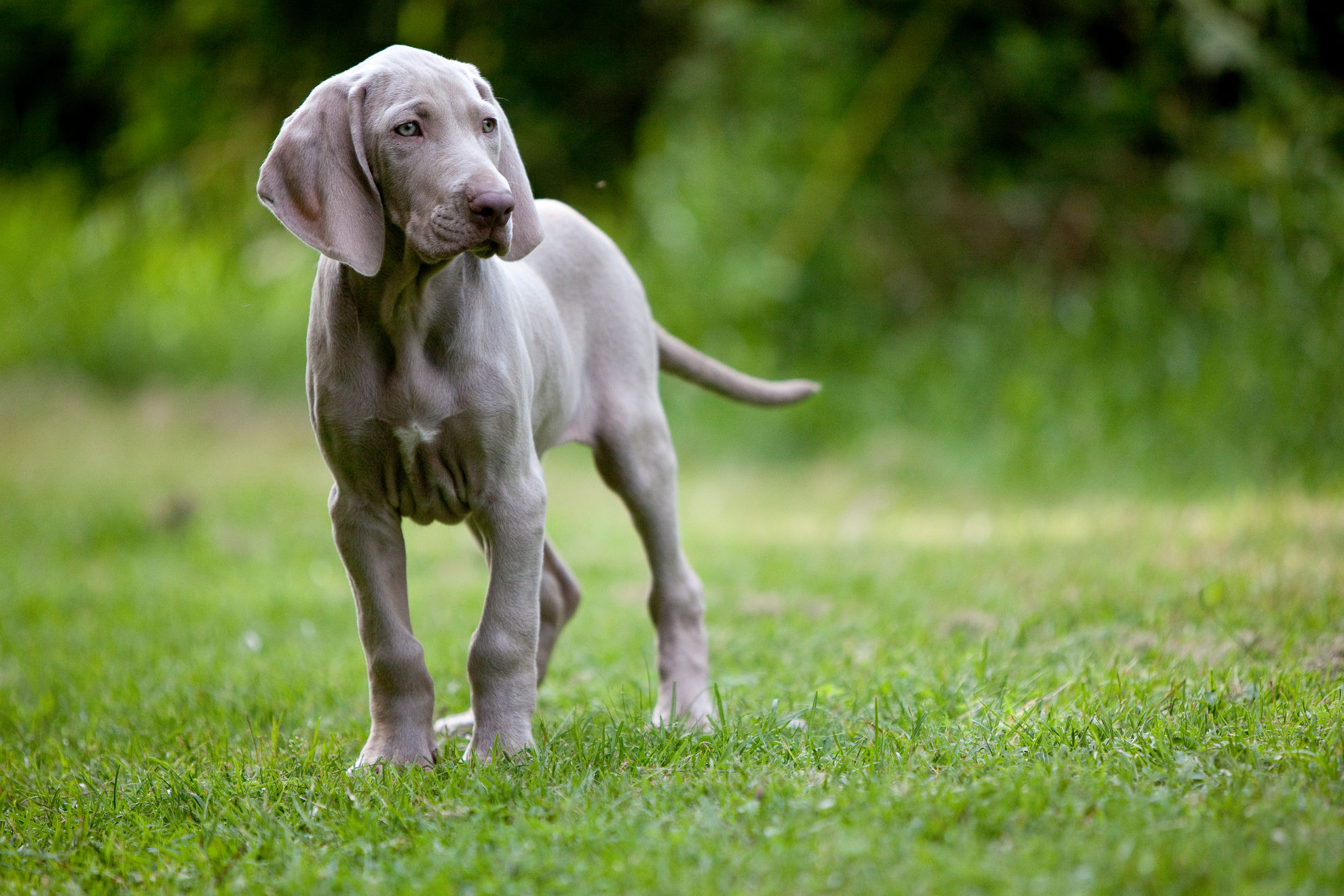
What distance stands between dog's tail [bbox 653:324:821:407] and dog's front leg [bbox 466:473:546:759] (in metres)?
1.35

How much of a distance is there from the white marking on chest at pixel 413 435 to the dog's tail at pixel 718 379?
1.51 metres

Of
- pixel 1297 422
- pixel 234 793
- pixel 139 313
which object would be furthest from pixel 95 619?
pixel 1297 422

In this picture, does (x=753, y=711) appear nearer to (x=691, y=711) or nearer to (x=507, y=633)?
(x=691, y=711)

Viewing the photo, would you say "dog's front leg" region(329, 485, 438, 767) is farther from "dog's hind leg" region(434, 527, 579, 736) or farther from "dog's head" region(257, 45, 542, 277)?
"dog's head" region(257, 45, 542, 277)

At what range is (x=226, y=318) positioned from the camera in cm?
1144

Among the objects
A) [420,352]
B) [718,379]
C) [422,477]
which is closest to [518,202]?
[420,352]

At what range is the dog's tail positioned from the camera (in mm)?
4742

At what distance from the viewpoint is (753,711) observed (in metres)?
3.82

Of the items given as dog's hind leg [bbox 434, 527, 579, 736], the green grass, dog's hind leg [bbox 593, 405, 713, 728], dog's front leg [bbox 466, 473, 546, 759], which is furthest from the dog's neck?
the green grass

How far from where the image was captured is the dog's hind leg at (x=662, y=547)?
165 inches

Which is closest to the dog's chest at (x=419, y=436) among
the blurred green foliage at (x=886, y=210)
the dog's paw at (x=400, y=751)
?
the dog's paw at (x=400, y=751)

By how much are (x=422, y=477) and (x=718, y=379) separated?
1576mm

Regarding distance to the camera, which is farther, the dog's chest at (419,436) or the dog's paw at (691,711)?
the dog's paw at (691,711)

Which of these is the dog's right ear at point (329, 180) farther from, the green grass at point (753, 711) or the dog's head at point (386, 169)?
the green grass at point (753, 711)
